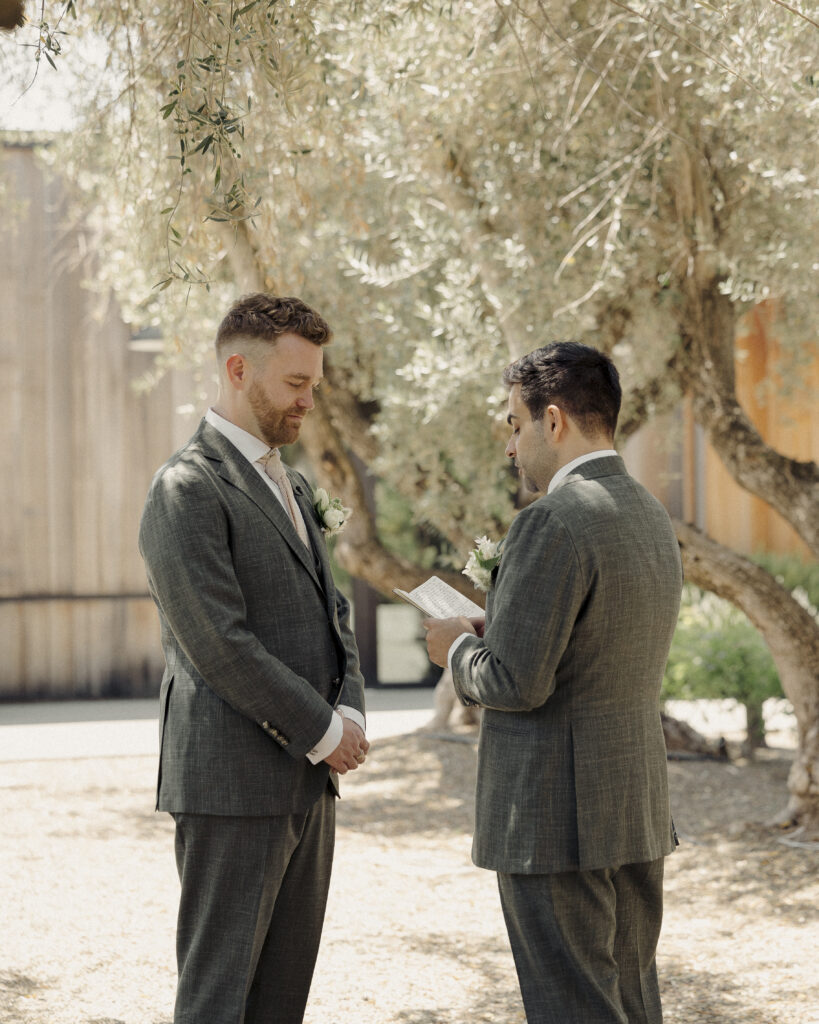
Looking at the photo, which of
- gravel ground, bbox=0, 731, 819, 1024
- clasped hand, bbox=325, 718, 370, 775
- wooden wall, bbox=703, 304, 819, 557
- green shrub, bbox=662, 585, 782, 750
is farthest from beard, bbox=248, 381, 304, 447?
wooden wall, bbox=703, 304, 819, 557

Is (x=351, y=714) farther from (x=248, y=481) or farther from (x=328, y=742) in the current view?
(x=248, y=481)

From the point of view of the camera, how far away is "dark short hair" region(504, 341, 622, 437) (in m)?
2.67

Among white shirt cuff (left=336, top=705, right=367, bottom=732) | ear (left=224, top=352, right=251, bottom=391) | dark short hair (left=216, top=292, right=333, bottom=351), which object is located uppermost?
dark short hair (left=216, top=292, right=333, bottom=351)

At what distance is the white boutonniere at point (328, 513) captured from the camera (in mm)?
3357

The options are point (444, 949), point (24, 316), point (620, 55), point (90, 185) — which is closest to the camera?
point (444, 949)

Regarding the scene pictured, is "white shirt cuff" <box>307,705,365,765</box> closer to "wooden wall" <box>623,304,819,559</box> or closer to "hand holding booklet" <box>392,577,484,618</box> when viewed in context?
"hand holding booklet" <box>392,577,484,618</box>

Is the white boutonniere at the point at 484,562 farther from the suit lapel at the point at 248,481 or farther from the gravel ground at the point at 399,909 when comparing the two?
the gravel ground at the point at 399,909

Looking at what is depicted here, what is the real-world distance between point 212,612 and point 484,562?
27.6 inches

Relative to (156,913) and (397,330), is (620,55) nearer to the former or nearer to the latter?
(397,330)

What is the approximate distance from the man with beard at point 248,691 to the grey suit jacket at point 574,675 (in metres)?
0.45

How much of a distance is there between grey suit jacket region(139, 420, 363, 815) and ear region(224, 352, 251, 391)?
14cm

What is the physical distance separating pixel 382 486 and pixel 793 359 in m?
4.39

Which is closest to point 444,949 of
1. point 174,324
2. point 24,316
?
point 174,324

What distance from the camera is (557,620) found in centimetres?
254
